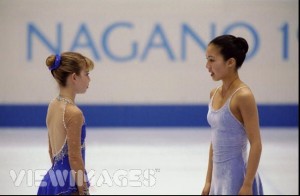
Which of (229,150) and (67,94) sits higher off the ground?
(67,94)

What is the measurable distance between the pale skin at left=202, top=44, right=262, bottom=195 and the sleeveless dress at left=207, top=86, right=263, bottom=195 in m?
0.03

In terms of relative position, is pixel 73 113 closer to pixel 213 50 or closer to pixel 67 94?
pixel 67 94

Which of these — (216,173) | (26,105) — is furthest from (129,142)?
(216,173)

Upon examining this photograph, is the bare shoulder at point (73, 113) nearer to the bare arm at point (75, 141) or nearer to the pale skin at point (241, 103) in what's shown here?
the bare arm at point (75, 141)

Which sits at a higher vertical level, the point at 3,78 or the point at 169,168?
the point at 3,78

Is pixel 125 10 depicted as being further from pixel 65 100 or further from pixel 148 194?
pixel 65 100

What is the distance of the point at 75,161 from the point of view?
191cm

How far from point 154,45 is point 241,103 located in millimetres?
7778

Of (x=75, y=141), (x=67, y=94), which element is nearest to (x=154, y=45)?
(x=67, y=94)

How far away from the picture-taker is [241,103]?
6.06 ft

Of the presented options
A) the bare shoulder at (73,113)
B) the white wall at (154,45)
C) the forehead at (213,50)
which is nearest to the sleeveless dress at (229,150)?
the forehead at (213,50)

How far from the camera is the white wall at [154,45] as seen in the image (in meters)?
9.41

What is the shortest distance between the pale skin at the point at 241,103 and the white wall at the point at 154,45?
24.8 feet

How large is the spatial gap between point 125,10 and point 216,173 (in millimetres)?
7795
